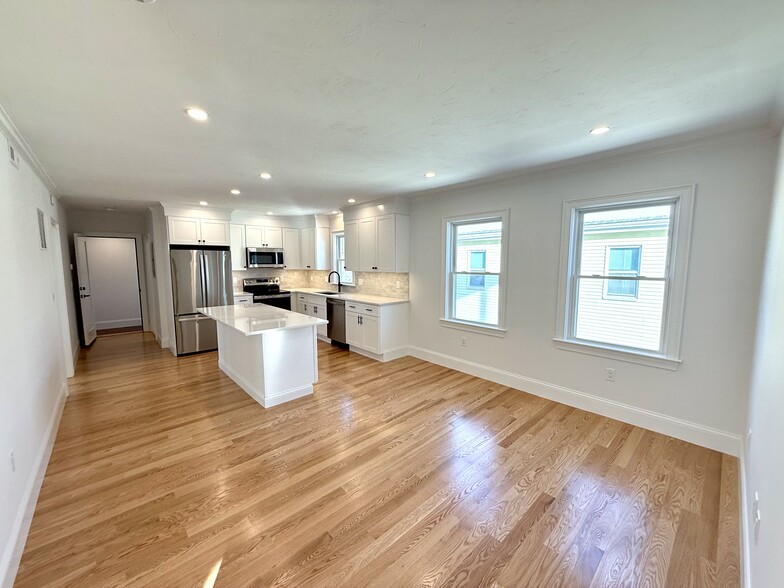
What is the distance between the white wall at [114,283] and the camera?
7457mm

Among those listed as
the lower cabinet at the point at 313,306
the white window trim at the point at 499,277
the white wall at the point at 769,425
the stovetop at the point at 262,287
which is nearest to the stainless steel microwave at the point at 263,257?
the stovetop at the point at 262,287

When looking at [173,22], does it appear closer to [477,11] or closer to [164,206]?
[477,11]

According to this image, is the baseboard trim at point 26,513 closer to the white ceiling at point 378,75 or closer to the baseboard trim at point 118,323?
the white ceiling at point 378,75

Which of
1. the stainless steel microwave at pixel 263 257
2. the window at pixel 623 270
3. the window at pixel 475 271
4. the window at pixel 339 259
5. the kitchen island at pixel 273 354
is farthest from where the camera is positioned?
the window at pixel 339 259

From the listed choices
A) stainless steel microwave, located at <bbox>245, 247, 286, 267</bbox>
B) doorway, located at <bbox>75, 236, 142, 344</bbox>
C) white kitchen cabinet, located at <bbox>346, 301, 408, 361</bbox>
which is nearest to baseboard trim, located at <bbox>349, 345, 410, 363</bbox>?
white kitchen cabinet, located at <bbox>346, 301, 408, 361</bbox>

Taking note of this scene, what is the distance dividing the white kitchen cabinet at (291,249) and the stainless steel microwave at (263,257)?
0.17 metres

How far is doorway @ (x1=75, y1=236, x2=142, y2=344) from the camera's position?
7422mm

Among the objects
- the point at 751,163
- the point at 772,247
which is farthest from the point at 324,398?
the point at 751,163

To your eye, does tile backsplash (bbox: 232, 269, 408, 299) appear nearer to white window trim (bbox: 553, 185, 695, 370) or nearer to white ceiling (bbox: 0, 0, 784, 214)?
white window trim (bbox: 553, 185, 695, 370)

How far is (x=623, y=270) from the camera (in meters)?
3.13

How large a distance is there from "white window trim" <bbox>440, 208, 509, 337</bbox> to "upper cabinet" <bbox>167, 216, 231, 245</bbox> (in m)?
3.83

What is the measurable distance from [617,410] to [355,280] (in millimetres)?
4529

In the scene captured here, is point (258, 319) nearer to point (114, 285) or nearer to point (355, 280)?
Result: point (355, 280)

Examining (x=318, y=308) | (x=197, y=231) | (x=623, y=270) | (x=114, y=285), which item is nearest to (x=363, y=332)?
(x=318, y=308)
